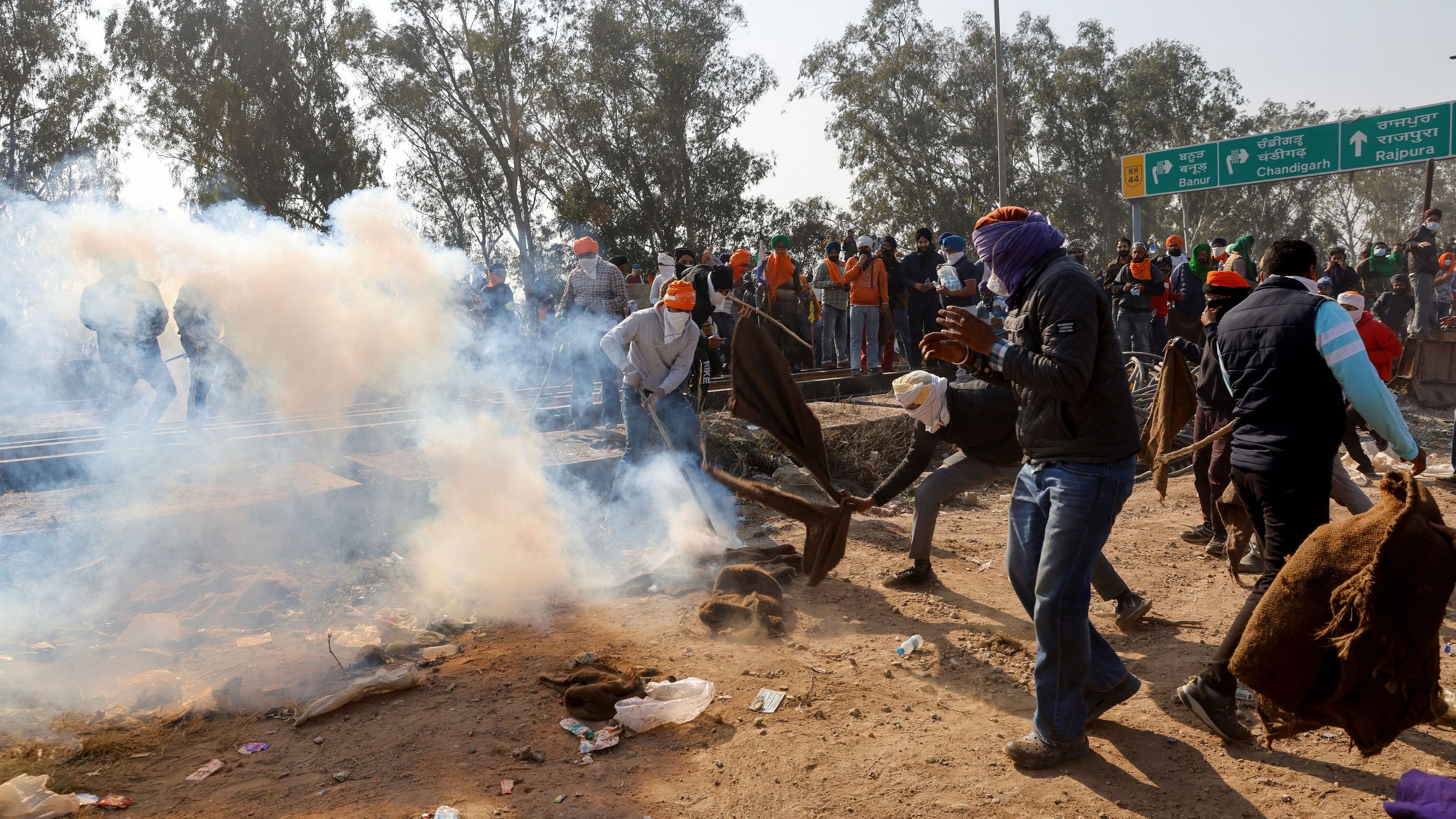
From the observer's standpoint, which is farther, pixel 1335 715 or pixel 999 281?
pixel 999 281

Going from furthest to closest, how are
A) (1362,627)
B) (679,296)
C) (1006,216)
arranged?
(679,296)
(1006,216)
(1362,627)

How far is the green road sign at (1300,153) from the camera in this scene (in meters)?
17.6

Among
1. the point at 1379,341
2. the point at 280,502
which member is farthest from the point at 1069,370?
the point at 1379,341

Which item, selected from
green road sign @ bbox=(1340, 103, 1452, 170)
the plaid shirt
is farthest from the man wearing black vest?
green road sign @ bbox=(1340, 103, 1452, 170)

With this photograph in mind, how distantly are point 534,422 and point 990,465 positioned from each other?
5.41m

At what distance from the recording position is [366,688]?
4039 millimetres

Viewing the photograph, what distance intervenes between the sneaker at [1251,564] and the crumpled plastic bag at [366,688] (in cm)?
485

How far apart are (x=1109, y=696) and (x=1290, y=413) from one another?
1252 mm

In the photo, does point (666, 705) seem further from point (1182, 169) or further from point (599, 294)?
point (1182, 169)

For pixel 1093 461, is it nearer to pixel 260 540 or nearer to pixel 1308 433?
pixel 1308 433

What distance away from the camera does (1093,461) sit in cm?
305

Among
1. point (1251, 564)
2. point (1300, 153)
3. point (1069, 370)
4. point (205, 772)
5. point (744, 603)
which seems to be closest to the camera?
point (1069, 370)

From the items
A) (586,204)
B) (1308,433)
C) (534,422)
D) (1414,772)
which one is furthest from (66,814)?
(586,204)

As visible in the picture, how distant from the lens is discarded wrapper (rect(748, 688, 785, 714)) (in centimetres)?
394
